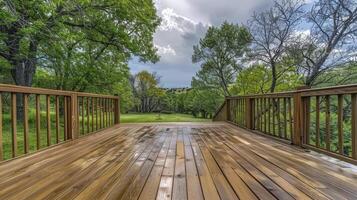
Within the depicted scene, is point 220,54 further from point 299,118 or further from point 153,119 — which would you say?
point 299,118

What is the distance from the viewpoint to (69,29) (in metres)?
7.76

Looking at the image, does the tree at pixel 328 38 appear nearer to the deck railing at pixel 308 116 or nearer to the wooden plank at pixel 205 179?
the deck railing at pixel 308 116

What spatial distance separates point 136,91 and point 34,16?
15.4m

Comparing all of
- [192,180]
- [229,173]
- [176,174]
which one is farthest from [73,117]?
[229,173]

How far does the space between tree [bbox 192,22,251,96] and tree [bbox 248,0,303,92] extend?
2.98m

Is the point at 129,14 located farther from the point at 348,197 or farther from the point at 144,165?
the point at 348,197

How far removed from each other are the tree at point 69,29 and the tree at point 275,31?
15.0 feet

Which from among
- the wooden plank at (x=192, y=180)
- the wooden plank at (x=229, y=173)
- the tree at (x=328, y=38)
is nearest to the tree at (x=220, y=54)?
the tree at (x=328, y=38)

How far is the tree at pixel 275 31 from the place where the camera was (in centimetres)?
902

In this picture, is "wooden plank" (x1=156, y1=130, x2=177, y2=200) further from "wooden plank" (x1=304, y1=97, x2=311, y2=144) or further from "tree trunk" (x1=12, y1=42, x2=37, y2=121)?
"tree trunk" (x1=12, y1=42, x2=37, y2=121)

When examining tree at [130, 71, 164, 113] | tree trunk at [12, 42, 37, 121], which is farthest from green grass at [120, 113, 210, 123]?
tree trunk at [12, 42, 37, 121]

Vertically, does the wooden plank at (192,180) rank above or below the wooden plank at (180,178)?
below

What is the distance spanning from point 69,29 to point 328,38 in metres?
8.42

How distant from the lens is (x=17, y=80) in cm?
763
